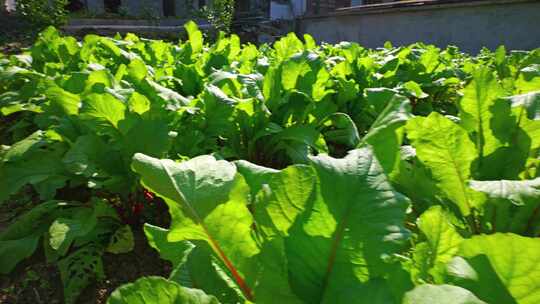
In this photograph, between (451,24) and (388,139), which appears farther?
(451,24)

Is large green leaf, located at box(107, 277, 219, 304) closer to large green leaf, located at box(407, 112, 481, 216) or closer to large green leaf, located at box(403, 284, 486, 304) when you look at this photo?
large green leaf, located at box(403, 284, 486, 304)

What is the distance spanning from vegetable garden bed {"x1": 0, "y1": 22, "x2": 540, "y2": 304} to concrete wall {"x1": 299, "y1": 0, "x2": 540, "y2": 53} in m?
10.5

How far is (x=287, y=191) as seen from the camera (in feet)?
2.64

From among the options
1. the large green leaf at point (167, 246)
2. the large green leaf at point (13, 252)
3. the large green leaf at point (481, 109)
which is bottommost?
the large green leaf at point (13, 252)

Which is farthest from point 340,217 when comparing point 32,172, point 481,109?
point 32,172

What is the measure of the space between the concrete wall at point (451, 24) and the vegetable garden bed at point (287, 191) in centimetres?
1051

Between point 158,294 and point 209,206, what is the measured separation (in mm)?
263

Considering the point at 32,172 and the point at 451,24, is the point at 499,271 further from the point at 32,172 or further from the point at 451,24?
the point at 451,24

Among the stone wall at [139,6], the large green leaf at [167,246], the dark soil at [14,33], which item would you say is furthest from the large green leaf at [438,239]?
the stone wall at [139,6]

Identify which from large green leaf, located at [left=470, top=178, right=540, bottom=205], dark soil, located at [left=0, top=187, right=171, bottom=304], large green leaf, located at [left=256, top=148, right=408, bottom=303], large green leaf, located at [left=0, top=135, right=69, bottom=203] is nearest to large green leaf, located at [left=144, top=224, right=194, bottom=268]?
large green leaf, located at [left=256, top=148, right=408, bottom=303]

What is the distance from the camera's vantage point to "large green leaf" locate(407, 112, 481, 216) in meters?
1.26

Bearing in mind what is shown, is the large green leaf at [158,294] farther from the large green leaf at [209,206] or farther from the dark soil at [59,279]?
the dark soil at [59,279]

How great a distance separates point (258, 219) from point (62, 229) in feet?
4.45

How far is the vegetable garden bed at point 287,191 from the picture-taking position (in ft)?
2.60
